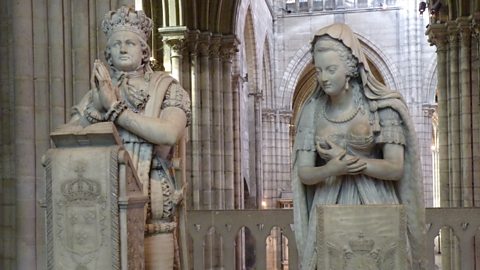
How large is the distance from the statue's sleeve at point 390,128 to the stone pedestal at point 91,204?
121cm

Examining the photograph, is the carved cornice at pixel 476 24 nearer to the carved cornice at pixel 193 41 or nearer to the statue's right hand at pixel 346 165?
the carved cornice at pixel 193 41

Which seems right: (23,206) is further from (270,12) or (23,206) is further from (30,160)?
(270,12)

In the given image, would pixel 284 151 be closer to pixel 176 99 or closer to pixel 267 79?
pixel 267 79

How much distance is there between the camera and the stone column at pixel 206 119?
14.4 metres

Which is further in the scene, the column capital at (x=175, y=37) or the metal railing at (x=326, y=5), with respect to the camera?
the metal railing at (x=326, y=5)

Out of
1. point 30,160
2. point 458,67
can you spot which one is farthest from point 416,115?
point 30,160

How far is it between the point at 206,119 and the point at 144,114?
37.2ft

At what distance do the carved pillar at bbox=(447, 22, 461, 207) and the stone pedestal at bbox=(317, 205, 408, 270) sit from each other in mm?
10362

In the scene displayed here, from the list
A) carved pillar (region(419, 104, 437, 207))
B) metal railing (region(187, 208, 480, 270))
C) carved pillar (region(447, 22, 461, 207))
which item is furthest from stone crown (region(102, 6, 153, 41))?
carved pillar (region(419, 104, 437, 207))

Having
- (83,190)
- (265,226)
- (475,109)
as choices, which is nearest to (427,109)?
(475,109)

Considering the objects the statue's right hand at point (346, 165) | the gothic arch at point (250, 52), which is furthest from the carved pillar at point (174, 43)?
the statue's right hand at point (346, 165)

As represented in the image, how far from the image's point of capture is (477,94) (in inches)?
490

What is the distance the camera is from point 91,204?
107 inches

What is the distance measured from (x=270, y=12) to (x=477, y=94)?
1730 centimetres
